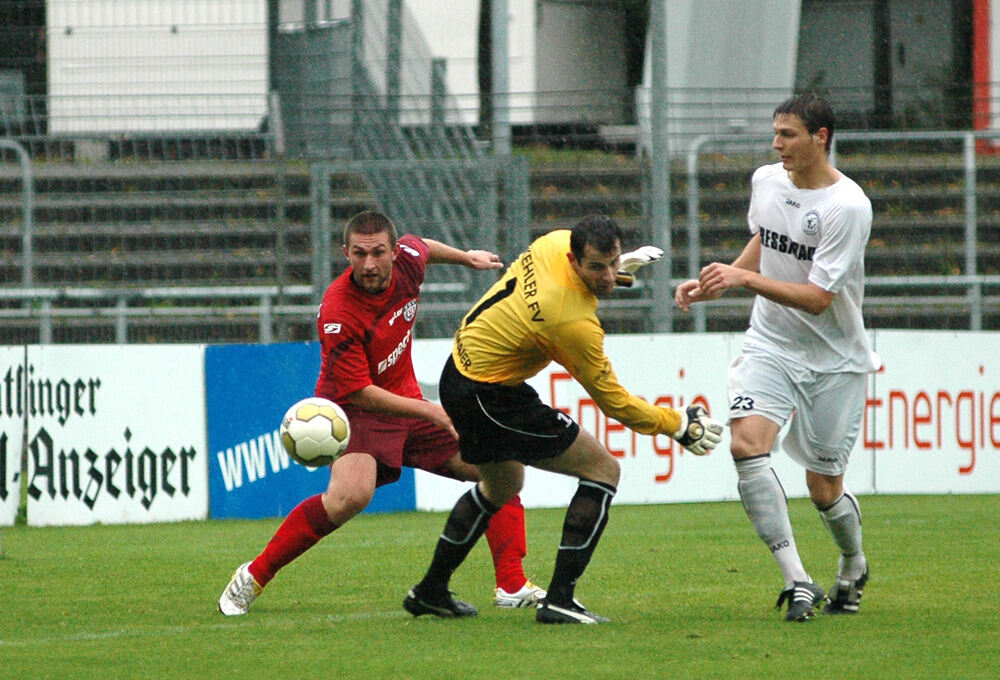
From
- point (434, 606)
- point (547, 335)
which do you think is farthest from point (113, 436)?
point (547, 335)

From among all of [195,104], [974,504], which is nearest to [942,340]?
[974,504]

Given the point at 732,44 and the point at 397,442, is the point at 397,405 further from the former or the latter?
the point at 732,44

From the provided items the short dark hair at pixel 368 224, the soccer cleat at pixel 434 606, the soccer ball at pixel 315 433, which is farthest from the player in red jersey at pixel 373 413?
the soccer cleat at pixel 434 606

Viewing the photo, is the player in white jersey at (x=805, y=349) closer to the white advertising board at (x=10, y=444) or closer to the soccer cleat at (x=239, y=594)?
the soccer cleat at (x=239, y=594)

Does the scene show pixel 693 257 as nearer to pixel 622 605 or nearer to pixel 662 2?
pixel 662 2

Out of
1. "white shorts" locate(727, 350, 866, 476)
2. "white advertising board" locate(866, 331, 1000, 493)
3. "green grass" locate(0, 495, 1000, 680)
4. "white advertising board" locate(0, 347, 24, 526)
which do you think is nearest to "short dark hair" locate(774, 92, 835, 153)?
"white shorts" locate(727, 350, 866, 476)

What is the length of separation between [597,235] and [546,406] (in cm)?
84

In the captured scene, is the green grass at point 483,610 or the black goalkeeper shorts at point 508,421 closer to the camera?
the green grass at point 483,610

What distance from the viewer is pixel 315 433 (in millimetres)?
6758

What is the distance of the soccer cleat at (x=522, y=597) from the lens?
716 cm

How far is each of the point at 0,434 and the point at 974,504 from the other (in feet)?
23.1

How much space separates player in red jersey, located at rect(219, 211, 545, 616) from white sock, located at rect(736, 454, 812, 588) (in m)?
1.11

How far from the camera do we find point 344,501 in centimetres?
683

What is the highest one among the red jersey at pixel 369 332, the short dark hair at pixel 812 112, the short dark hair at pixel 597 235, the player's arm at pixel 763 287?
the short dark hair at pixel 812 112
